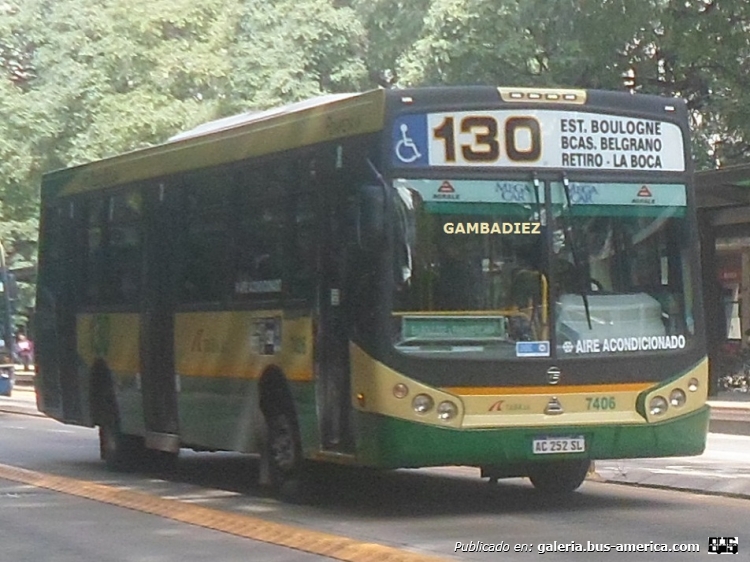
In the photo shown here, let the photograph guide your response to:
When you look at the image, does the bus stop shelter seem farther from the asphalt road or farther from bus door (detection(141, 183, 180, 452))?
bus door (detection(141, 183, 180, 452))

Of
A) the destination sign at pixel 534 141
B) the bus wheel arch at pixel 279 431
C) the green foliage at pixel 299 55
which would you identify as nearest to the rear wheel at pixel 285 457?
the bus wheel arch at pixel 279 431

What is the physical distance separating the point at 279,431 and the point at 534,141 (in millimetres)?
3267

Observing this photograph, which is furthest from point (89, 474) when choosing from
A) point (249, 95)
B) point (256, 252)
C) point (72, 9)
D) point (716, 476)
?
point (72, 9)

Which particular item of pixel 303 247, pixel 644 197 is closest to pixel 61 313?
pixel 303 247

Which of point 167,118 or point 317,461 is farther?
point 167,118

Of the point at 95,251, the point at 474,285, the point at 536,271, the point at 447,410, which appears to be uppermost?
the point at 95,251

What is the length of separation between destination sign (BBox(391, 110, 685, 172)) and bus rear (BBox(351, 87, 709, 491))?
0.01 m

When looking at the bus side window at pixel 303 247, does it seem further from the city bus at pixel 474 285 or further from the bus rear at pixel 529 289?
the bus rear at pixel 529 289

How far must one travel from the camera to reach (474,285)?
1234 cm

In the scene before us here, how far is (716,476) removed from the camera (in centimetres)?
1514

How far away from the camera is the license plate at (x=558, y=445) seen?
12.5 m

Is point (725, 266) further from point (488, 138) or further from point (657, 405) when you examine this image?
point (488, 138)

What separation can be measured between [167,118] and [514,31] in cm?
1020

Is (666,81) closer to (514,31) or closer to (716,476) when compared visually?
(514,31)
